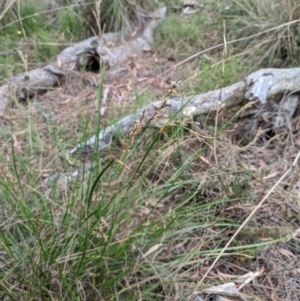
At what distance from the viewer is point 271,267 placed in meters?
1.53

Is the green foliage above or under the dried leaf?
above

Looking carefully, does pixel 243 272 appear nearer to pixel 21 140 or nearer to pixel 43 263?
pixel 43 263

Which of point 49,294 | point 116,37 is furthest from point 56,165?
point 116,37

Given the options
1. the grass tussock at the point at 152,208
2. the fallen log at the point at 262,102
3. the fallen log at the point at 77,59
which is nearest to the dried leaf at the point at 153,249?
the grass tussock at the point at 152,208

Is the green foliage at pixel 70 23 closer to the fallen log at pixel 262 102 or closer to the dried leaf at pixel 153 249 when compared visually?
the fallen log at pixel 262 102

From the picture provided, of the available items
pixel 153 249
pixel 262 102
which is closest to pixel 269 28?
pixel 262 102

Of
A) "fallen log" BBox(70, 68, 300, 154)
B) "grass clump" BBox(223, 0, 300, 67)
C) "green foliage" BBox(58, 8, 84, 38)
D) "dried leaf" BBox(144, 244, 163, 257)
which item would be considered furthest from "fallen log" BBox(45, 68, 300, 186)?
"green foliage" BBox(58, 8, 84, 38)

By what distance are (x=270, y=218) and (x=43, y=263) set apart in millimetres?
963

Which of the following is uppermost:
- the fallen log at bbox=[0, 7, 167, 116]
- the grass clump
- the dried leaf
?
the grass clump

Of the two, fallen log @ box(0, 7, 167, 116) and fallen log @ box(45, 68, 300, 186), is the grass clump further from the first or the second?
fallen log @ box(0, 7, 167, 116)

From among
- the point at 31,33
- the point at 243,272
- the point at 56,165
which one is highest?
the point at 31,33

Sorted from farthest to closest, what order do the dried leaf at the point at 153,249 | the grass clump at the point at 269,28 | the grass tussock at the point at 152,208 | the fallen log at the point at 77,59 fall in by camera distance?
the fallen log at the point at 77,59, the grass clump at the point at 269,28, the dried leaf at the point at 153,249, the grass tussock at the point at 152,208

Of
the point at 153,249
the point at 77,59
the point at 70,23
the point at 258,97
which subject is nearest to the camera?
the point at 153,249

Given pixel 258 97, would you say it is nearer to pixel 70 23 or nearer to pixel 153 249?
pixel 153 249
